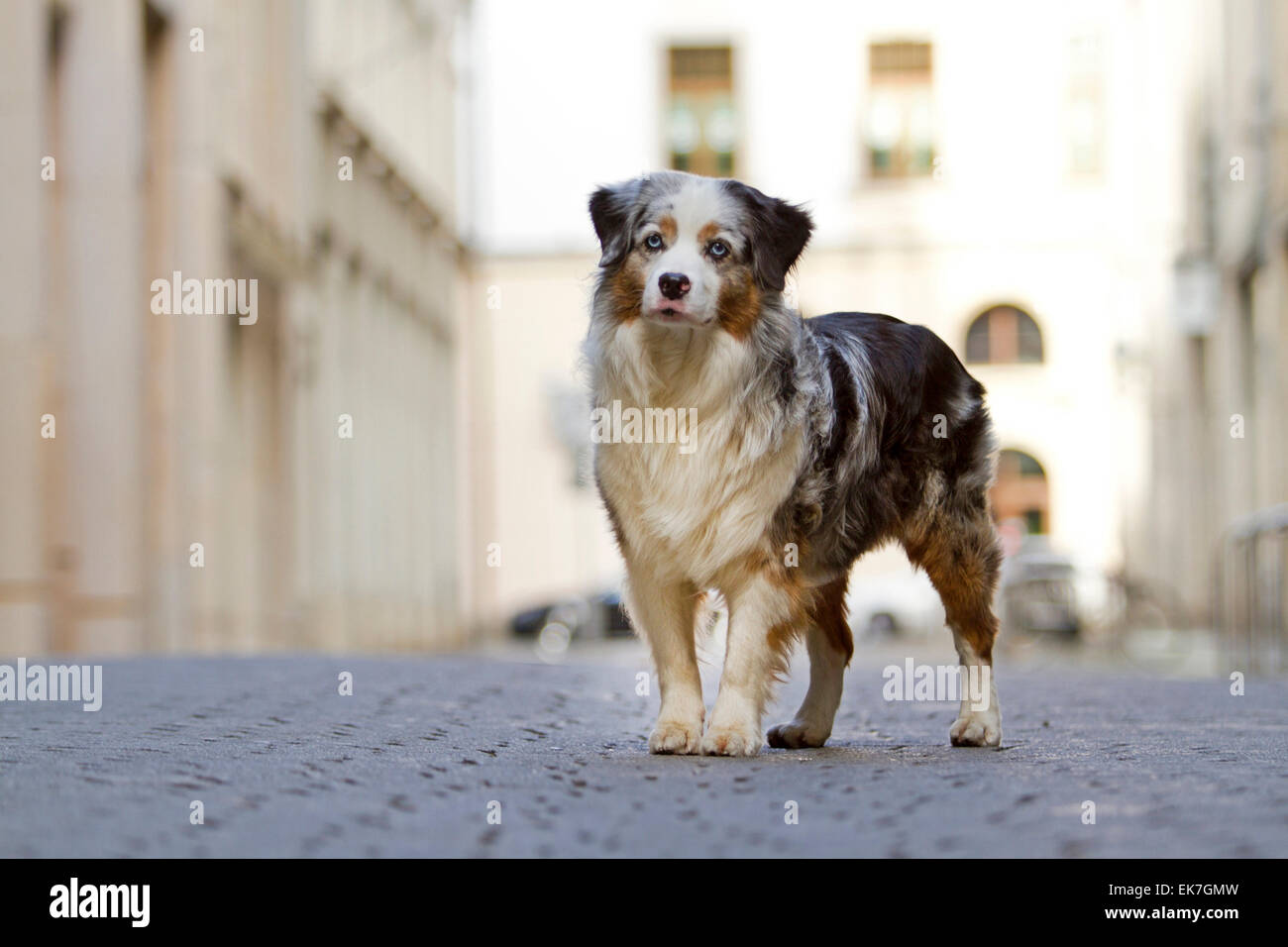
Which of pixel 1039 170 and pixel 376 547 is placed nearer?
pixel 376 547

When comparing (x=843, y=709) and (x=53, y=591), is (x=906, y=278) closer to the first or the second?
(x=53, y=591)

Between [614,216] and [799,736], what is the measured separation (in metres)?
1.86

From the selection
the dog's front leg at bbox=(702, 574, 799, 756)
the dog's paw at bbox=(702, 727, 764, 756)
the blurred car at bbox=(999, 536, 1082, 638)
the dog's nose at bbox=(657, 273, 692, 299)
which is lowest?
the dog's paw at bbox=(702, 727, 764, 756)

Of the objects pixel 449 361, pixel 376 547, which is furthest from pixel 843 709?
pixel 449 361

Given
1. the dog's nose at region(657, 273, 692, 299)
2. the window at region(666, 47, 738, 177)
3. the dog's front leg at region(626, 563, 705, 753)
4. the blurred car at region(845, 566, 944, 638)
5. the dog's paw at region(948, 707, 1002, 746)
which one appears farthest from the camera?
the window at region(666, 47, 738, 177)

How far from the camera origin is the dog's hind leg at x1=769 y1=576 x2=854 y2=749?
7.06 m

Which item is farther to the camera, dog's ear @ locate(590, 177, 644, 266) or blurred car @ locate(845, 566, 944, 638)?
blurred car @ locate(845, 566, 944, 638)

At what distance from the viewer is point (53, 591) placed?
17359 millimetres

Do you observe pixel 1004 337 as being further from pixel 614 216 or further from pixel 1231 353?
pixel 614 216

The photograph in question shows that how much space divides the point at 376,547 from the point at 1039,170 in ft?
62.4

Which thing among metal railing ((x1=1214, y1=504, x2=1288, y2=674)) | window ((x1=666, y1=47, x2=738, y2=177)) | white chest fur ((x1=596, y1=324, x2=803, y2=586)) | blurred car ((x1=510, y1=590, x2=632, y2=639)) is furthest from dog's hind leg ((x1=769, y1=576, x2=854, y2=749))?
window ((x1=666, y1=47, x2=738, y2=177))

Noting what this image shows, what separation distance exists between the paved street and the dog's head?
1387 mm

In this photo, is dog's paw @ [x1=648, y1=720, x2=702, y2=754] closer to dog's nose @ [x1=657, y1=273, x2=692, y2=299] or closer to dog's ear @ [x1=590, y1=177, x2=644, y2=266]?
dog's nose @ [x1=657, y1=273, x2=692, y2=299]

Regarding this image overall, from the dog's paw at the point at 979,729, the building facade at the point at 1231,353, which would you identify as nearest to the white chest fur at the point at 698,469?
the dog's paw at the point at 979,729
